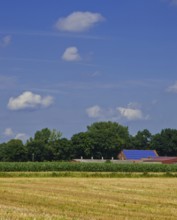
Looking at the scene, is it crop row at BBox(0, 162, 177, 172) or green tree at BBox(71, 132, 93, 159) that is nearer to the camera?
crop row at BBox(0, 162, 177, 172)

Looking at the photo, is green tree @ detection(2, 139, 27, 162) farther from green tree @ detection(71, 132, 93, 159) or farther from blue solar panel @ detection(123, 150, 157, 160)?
blue solar panel @ detection(123, 150, 157, 160)

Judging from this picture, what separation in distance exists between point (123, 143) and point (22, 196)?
170 metres

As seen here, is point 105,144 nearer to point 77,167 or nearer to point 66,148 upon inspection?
point 66,148

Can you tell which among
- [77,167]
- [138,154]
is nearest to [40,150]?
[138,154]

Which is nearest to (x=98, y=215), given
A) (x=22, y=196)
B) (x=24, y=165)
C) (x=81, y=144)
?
(x=22, y=196)

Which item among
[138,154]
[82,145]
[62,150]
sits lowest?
[138,154]

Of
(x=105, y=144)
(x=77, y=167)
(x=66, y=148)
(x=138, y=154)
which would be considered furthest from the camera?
(x=105, y=144)

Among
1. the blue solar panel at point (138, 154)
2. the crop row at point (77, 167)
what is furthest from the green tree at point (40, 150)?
the crop row at point (77, 167)

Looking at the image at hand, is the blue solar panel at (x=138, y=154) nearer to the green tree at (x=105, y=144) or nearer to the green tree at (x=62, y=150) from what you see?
the green tree at (x=105, y=144)

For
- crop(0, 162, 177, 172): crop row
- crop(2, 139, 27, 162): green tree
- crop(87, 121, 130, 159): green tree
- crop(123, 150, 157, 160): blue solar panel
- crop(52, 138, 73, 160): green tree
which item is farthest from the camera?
crop(87, 121, 130, 159): green tree

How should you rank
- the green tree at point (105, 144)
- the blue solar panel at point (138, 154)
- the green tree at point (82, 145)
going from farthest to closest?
the green tree at point (105, 144) → the green tree at point (82, 145) → the blue solar panel at point (138, 154)

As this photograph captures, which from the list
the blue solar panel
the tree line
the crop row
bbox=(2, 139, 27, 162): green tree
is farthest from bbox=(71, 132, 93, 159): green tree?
the crop row

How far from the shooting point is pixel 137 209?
83.2 feet

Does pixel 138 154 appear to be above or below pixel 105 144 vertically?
below
